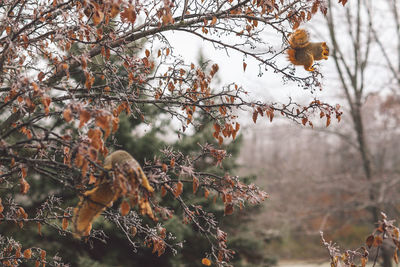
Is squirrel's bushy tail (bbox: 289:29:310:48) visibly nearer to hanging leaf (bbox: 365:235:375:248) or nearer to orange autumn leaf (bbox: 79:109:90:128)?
hanging leaf (bbox: 365:235:375:248)

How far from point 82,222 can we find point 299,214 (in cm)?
959

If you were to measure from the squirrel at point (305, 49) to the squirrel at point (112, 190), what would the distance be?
58.4 inches

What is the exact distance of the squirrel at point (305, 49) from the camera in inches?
96.0

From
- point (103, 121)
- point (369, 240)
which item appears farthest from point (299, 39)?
point (103, 121)

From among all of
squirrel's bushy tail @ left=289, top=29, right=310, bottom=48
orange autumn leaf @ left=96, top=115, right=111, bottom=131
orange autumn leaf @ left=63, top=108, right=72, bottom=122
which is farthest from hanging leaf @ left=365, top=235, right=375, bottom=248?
orange autumn leaf @ left=63, top=108, right=72, bottom=122

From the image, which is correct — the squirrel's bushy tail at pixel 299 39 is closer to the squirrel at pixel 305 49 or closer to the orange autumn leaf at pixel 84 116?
the squirrel at pixel 305 49

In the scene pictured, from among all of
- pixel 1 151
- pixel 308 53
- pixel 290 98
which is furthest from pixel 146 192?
pixel 308 53

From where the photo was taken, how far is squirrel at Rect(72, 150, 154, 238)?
1613mm

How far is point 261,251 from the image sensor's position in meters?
9.01

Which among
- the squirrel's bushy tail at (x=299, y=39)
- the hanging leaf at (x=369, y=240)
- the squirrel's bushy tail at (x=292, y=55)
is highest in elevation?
the squirrel's bushy tail at (x=299, y=39)

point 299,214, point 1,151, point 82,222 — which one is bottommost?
point 299,214

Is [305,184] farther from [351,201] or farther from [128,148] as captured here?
[128,148]

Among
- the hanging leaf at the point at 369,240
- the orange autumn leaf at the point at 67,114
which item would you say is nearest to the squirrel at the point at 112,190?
the orange autumn leaf at the point at 67,114

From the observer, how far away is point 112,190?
174 cm
